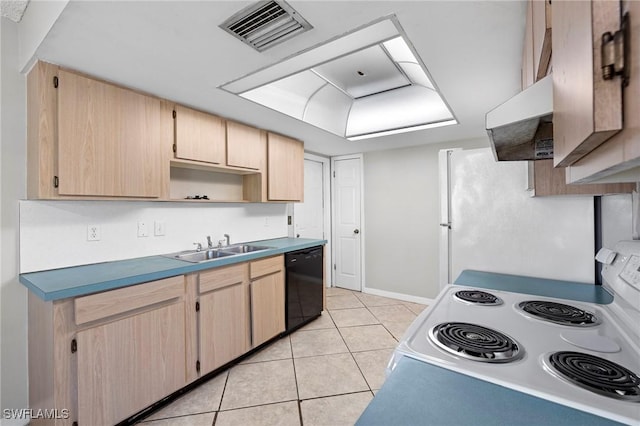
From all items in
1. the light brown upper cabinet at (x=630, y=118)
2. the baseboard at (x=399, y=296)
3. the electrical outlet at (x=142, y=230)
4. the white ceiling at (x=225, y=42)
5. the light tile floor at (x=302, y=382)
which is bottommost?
the light tile floor at (x=302, y=382)

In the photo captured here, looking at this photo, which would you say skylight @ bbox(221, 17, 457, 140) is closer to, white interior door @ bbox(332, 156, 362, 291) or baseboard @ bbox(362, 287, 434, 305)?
white interior door @ bbox(332, 156, 362, 291)

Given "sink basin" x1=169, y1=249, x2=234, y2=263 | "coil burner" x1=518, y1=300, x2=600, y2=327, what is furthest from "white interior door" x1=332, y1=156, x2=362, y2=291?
"coil burner" x1=518, y1=300, x2=600, y2=327

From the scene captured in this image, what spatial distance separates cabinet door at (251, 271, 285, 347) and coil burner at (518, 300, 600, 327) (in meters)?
1.93

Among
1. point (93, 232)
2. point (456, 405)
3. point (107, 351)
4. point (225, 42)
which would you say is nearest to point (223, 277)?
point (107, 351)

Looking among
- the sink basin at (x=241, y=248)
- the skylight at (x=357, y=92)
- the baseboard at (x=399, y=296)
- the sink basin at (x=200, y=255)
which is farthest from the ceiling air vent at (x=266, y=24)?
the baseboard at (x=399, y=296)

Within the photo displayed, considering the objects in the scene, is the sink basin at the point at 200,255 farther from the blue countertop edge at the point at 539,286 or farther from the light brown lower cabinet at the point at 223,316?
the blue countertop edge at the point at 539,286

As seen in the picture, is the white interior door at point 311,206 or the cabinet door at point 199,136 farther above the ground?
the cabinet door at point 199,136

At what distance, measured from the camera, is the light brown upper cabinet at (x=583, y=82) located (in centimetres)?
34

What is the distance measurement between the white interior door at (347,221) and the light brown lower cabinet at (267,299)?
1851mm

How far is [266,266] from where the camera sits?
8.36ft

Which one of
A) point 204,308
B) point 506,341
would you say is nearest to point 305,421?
point 204,308

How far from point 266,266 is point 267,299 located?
309mm

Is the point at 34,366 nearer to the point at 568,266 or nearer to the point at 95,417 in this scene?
the point at 95,417

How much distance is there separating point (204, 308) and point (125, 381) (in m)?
0.58
